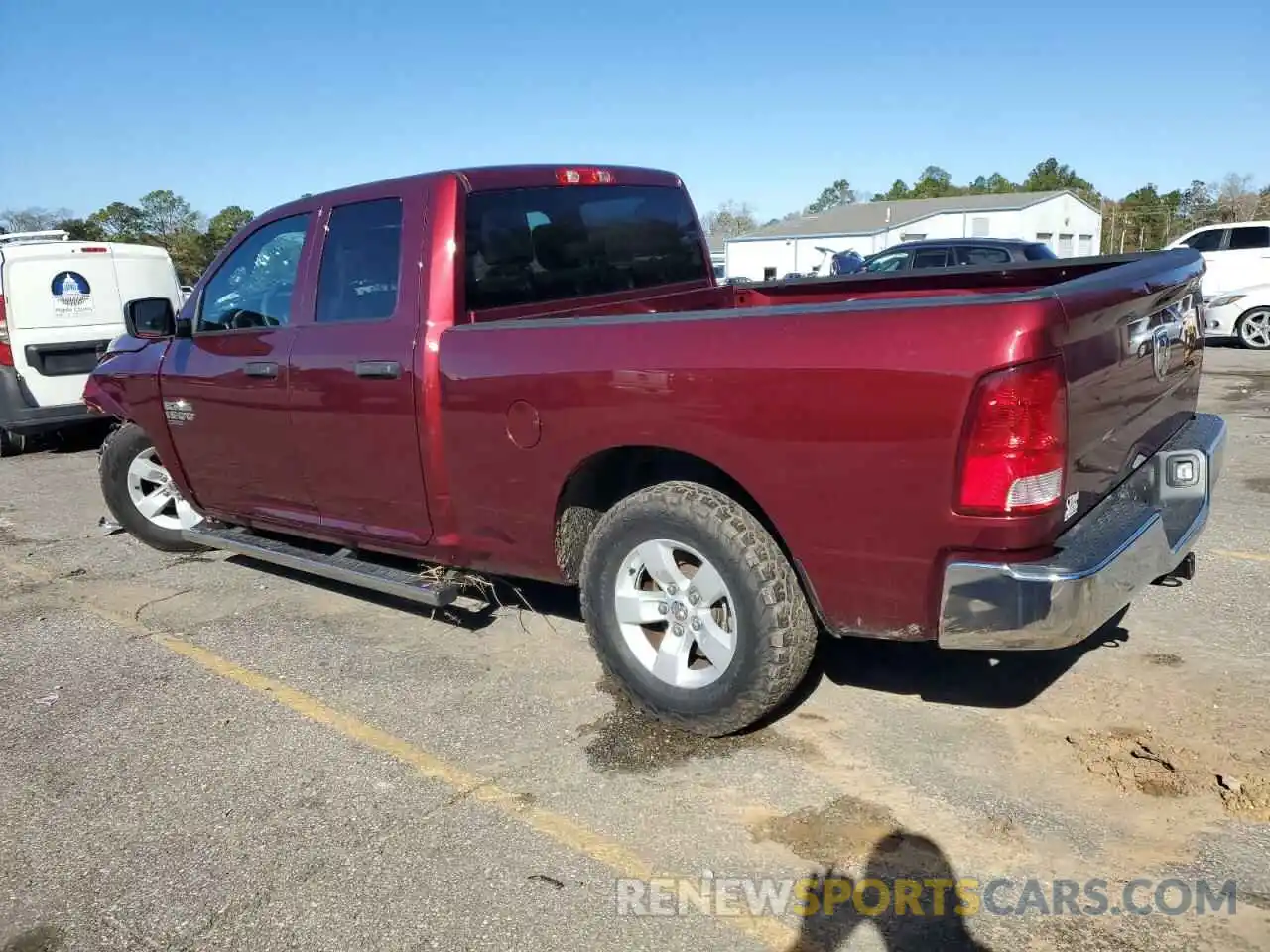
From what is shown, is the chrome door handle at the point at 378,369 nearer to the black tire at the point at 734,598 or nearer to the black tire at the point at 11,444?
the black tire at the point at 734,598

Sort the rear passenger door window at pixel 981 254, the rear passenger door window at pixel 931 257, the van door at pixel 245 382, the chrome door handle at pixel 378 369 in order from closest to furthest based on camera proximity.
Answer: the chrome door handle at pixel 378 369 → the van door at pixel 245 382 → the rear passenger door window at pixel 981 254 → the rear passenger door window at pixel 931 257

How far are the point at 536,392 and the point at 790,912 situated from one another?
195 centimetres

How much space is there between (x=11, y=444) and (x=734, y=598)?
10676mm

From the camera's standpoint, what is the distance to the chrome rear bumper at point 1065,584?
274cm

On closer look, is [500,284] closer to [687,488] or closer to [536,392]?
[536,392]

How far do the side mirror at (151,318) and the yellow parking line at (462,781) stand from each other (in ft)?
5.41

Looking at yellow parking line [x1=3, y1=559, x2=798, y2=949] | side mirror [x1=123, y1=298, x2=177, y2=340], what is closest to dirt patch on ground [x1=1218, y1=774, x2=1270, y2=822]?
yellow parking line [x1=3, y1=559, x2=798, y2=949]

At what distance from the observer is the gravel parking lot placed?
2.67 meters

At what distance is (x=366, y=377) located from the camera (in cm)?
424

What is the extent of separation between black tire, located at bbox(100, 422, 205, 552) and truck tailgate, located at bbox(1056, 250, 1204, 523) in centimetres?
526

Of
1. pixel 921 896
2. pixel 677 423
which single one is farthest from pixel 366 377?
pixel 921 896

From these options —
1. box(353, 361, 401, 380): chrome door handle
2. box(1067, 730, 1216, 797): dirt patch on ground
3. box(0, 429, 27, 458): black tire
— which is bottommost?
box(1067, 730, 1216, 797): dirt patch on ground

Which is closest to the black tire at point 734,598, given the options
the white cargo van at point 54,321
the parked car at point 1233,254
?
the white cargo van at point 54,321

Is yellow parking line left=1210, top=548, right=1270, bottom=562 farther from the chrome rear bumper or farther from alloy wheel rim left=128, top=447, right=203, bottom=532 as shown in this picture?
alloy wheel rim left=128, top=447, right=203, bottom=532
